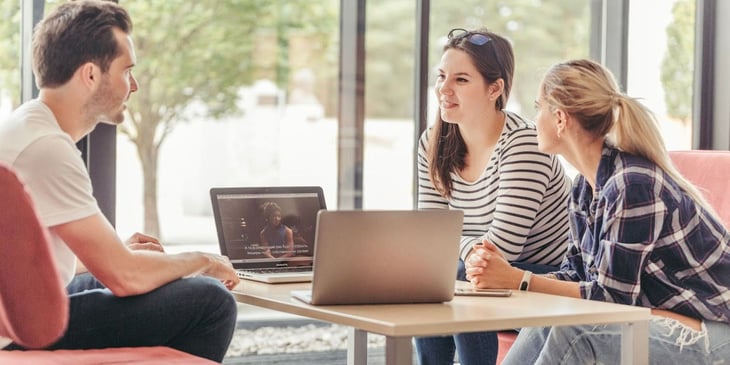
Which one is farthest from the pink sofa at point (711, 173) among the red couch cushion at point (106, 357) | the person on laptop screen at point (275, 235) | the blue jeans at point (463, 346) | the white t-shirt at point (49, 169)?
the white t-shirt at point (49, 169)

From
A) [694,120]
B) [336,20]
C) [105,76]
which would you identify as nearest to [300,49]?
[336,20]

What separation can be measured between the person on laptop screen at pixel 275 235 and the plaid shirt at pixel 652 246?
0.73 metres

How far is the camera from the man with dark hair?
2.02m

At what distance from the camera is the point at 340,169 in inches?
147

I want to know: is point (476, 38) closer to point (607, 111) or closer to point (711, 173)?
point (607, 111)

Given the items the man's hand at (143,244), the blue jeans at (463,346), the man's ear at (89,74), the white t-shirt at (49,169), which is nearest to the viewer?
the white t-shirt at (49,169)

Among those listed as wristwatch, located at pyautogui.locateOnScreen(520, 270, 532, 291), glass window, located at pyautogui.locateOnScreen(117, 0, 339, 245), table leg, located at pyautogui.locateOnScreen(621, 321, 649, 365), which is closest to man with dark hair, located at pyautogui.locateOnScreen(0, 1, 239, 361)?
wristwatch, located at pyautogui.locateOnScreen(520, 270, 532, 291)

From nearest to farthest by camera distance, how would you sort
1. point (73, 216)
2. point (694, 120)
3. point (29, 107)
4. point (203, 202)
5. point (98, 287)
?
1. point (73, 216)
2. point (29, 107)
3. point (98, 287)
4. point (203, 202)
5. point (694, 120)

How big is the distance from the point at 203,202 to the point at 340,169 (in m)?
0.53

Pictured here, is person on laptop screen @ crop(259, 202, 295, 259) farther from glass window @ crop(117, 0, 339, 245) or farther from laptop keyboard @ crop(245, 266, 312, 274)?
glass window @ crop(117, 0, 339, 245)

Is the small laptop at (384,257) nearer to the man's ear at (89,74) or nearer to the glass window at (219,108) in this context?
the man's ear at (89,74)

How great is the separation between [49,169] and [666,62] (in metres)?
3.03

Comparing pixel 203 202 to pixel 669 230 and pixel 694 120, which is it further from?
pixel 694 120

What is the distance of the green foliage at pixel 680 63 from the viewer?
4.30 metres
